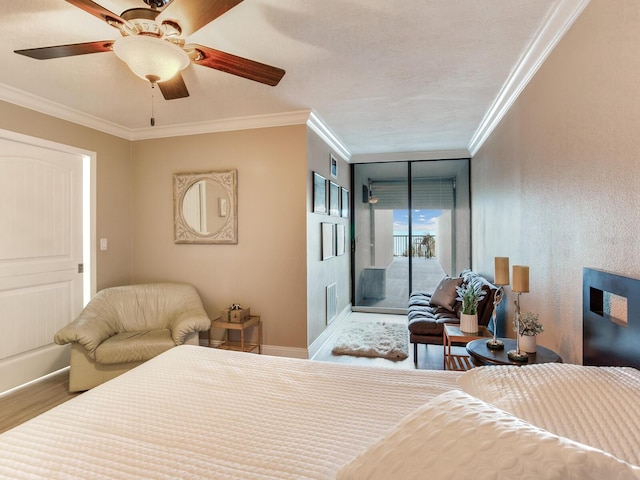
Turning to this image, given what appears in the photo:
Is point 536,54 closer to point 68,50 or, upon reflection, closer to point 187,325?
point 68,50

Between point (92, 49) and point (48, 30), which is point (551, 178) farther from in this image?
point (48, 30)

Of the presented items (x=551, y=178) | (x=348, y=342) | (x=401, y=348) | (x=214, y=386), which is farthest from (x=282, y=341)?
(x=551, y=178)

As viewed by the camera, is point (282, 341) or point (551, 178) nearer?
point (551, 178)

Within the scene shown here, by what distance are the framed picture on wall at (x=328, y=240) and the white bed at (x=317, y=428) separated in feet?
7.64

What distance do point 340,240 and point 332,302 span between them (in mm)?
941

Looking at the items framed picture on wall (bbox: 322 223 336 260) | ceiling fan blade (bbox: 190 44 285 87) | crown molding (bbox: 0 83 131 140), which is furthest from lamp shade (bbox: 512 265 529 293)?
crown molding (bbox: 0 83 131 140)

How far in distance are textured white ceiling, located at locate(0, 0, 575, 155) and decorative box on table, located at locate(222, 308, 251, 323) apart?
6.47ft

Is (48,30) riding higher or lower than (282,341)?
higher

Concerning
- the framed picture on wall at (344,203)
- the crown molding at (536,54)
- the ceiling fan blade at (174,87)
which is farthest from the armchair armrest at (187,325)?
the crown molding at (536,54)

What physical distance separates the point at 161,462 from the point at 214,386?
48 centimetres

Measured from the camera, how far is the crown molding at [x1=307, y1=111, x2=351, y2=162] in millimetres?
3435

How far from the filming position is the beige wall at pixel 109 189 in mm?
3197

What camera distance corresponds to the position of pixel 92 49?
166 cm

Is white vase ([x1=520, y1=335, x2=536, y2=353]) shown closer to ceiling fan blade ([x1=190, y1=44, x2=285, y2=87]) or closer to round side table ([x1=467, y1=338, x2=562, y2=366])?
round side table ([x1=467, y1=338, x2=562, y2=366])
